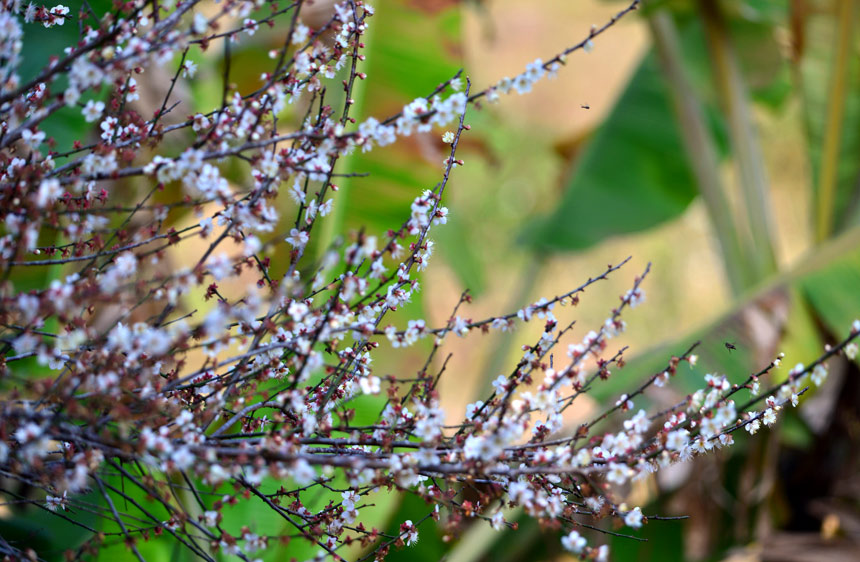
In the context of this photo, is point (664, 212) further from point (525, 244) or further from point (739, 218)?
point (525, 244)

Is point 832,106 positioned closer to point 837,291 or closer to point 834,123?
point 834,123

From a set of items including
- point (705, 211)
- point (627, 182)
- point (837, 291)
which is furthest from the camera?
point (627, 182)

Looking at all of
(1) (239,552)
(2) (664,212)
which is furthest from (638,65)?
(1) (239,552)

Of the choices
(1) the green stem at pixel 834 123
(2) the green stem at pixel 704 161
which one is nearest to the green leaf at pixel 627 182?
(2) the green stem at pixel 704 161

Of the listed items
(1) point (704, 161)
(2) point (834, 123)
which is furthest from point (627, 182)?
(2) point (834, 123)

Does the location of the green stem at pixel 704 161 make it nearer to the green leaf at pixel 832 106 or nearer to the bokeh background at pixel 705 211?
the bokeh background at pixel 705 211
